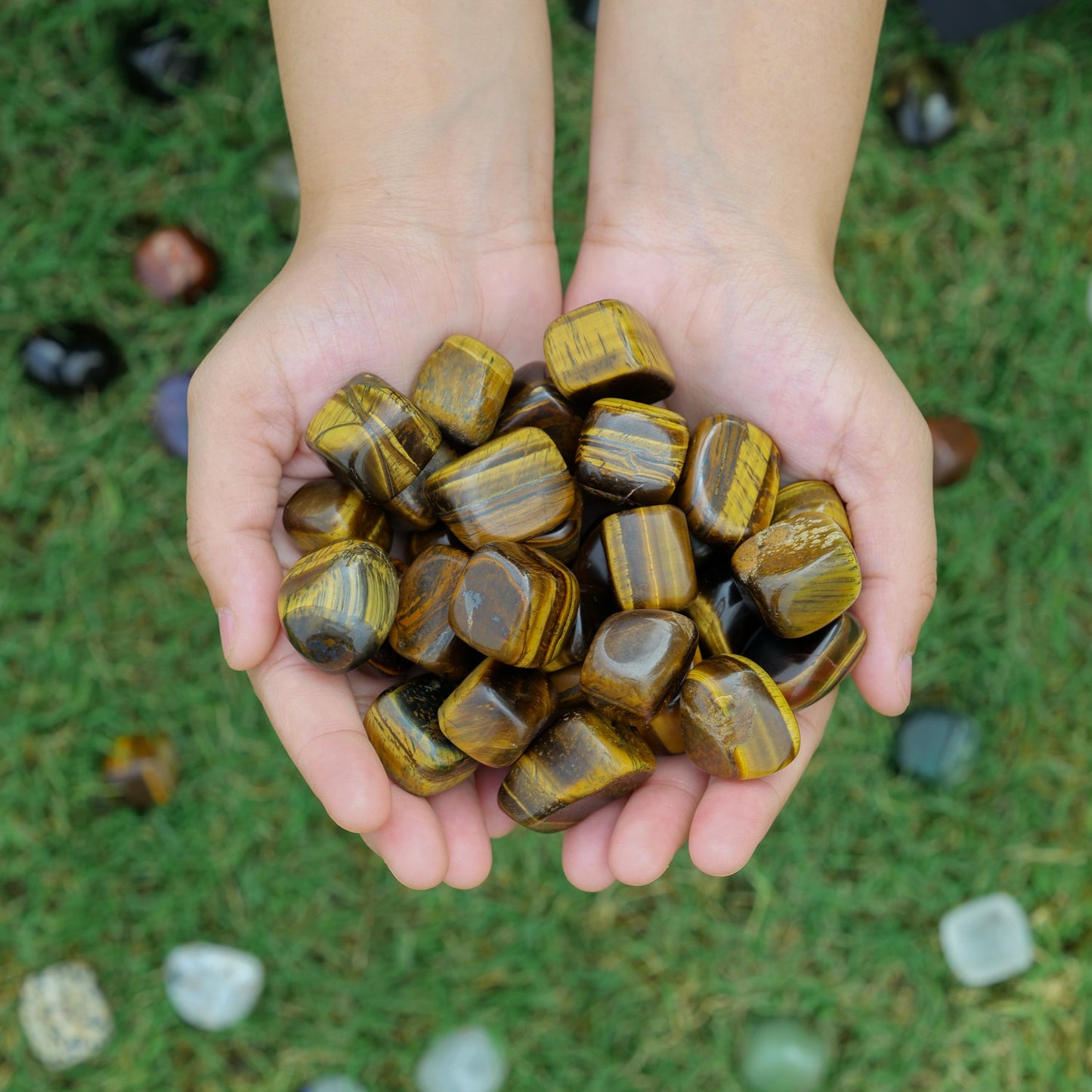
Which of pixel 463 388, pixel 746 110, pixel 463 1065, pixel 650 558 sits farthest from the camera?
pixel 463 1065

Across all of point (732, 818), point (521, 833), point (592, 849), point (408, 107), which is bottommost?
point (521, 833)

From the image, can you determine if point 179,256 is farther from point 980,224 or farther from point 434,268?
point 980,224

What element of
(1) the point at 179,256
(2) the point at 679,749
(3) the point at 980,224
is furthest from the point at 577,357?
(3) the point at 980,224

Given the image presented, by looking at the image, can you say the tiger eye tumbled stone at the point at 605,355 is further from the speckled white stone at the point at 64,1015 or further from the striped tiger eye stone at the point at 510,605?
the speckled white stone at the point at 64,1015

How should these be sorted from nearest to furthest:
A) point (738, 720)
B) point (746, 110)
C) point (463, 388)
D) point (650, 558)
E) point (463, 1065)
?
point (738, 720) → point (650, 558) → point (463, 388) → point (746, 110) → point (463, 1065)

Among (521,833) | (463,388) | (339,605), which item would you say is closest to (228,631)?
(339,605)

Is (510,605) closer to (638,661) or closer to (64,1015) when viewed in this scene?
(638,661)

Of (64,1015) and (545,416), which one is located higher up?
(545,416)
